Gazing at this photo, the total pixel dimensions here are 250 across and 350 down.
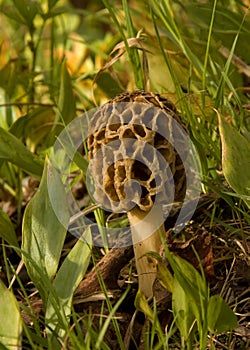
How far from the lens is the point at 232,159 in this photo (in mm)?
1451

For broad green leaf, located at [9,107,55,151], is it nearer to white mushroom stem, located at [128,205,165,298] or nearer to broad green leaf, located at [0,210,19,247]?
broad green leaf, located at [0,210,19,247]

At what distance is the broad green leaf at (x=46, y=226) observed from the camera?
142 centimetres

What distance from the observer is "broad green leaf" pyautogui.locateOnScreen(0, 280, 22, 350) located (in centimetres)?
118

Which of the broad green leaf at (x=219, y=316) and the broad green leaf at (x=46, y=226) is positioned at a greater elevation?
the broad green leaf at (x=46, y=226)

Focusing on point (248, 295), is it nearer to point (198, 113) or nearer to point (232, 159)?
point (232, 159)

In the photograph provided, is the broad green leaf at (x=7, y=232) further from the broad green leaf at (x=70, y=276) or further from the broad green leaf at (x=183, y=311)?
the broad green leaf at (x=183, y=311)

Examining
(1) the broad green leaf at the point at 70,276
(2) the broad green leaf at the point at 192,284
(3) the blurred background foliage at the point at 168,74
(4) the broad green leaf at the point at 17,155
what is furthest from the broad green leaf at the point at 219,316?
(4) the broad green leaf at the point at 17,155

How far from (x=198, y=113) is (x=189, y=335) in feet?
2.43

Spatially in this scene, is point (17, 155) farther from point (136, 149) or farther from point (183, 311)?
point (183, 311)

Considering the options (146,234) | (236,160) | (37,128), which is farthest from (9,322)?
(37,128)

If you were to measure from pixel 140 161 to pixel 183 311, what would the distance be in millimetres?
369

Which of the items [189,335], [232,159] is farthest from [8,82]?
[189,335]

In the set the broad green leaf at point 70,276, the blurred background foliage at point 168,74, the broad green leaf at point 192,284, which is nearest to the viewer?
the broad green leaf at point 192,284

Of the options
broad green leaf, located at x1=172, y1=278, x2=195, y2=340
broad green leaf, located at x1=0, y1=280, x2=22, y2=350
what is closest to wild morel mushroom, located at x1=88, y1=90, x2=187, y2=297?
broad green leaf, located at x1=172, y1=278, x2=195, y2=340
